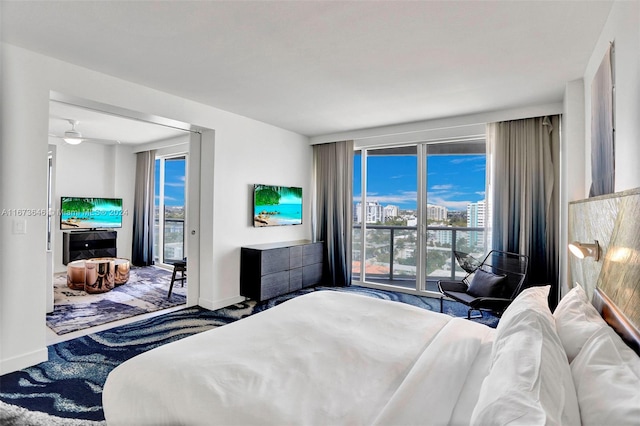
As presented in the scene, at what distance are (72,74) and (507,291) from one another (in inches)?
189

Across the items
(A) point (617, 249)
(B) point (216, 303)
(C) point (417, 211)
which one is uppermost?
(C) point (417, 211)

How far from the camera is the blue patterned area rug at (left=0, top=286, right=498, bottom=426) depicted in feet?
6.53

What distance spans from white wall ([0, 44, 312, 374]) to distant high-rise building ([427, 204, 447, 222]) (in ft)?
8.81

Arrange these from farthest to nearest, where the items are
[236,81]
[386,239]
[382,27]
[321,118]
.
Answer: [386,239] → [321,118] → [236,81] → [382,27]

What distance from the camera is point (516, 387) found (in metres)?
0.96

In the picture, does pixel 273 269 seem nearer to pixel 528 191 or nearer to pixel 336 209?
pixel 336 209

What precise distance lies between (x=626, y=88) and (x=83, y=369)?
4.03 metres

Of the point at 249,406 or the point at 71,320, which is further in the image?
the point at 71,320

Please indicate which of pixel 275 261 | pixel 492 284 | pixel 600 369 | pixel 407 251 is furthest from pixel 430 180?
pixel 600 369

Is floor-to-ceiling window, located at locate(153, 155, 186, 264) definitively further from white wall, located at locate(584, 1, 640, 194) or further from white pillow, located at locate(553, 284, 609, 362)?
white wall, located at locate(584, 1, 640, 194)

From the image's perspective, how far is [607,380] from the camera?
0.98 meters

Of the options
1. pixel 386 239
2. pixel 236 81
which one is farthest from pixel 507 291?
pixel 236 81

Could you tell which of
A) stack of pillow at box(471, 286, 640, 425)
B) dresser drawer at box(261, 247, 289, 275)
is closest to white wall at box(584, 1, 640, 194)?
stack of pillow at box(471, 286, 640, 425)

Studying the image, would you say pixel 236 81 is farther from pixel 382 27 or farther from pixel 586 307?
pixel 586 307
